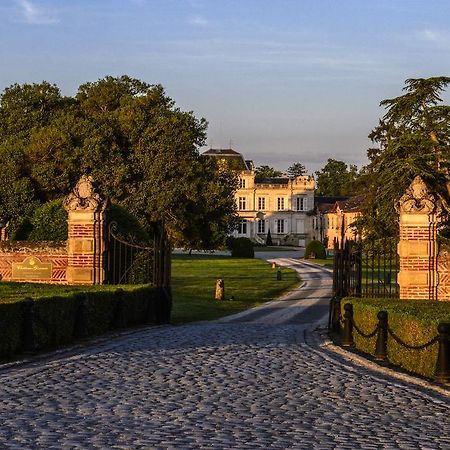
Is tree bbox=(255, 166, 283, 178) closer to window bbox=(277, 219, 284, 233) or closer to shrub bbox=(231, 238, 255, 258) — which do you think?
window bbox=(277, 219, 284, 233)

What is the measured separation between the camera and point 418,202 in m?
21.1

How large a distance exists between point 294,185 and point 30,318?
114 metres

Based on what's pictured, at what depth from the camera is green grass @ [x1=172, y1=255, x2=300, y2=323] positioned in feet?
90.0

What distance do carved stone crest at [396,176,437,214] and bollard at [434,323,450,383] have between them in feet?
32.1

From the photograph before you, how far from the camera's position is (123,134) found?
47156 mm

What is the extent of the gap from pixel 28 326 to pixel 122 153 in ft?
112

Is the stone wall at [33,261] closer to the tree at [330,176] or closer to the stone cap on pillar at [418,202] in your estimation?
the stone cap on pillar at [418,202]

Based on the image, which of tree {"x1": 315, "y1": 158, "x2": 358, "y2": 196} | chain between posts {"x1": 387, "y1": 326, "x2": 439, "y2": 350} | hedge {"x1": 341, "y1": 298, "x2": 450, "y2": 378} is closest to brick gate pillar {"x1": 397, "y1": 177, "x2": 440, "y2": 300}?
hedge {"x1": 341, "y1": 298, "x2": 450, "y2": 378}

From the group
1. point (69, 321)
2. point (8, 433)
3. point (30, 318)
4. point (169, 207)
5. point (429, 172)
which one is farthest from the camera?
point (169, 207)

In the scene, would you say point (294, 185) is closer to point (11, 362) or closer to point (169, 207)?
point (169, 207)

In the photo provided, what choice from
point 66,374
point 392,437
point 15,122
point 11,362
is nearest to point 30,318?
point 11,362

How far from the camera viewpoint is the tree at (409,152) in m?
34.8

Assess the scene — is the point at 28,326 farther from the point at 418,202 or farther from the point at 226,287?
the point at 226,287

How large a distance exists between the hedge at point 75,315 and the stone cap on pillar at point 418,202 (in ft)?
19.6
